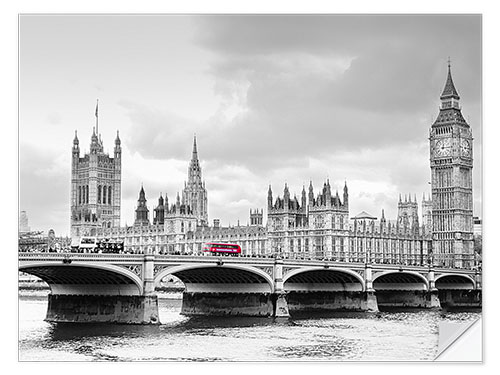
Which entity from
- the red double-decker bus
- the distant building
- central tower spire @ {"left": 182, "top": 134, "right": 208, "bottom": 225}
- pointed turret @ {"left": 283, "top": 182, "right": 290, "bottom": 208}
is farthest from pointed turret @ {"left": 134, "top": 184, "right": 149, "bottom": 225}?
the distant building

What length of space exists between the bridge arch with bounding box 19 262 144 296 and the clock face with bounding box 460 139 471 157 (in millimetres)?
31054

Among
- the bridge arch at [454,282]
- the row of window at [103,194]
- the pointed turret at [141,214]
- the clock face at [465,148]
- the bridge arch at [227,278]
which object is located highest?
the clock face at [465,148]

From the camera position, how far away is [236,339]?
30609mm

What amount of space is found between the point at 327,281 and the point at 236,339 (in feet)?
58.2

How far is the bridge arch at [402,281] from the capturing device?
168 ft

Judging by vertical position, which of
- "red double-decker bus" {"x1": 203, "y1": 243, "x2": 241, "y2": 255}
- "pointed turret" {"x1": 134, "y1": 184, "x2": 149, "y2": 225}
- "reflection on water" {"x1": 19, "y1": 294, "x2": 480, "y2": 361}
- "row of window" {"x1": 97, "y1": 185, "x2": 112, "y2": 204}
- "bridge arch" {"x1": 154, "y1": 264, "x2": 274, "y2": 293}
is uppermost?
"row of window" {"x1": 97, "y1": 185, "x2": 112, "y2": 204}

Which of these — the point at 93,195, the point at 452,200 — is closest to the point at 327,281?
the point at 452,200

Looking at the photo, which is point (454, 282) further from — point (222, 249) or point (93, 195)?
point (93, 195)

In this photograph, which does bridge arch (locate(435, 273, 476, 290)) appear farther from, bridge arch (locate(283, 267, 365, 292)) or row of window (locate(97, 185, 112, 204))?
row of window (locate(97, 185, 112, 204))

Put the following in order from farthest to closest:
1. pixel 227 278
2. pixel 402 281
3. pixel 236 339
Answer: pixel 402 281 < pixel 227 278 < pixel 236 339

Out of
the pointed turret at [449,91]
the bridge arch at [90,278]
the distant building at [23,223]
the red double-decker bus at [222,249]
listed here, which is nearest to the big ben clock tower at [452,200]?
the red double-decker bus at [222,249]

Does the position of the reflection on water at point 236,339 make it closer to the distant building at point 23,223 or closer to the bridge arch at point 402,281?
the distant building at point 23,223

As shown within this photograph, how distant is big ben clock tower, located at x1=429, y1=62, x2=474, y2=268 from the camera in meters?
64.2
